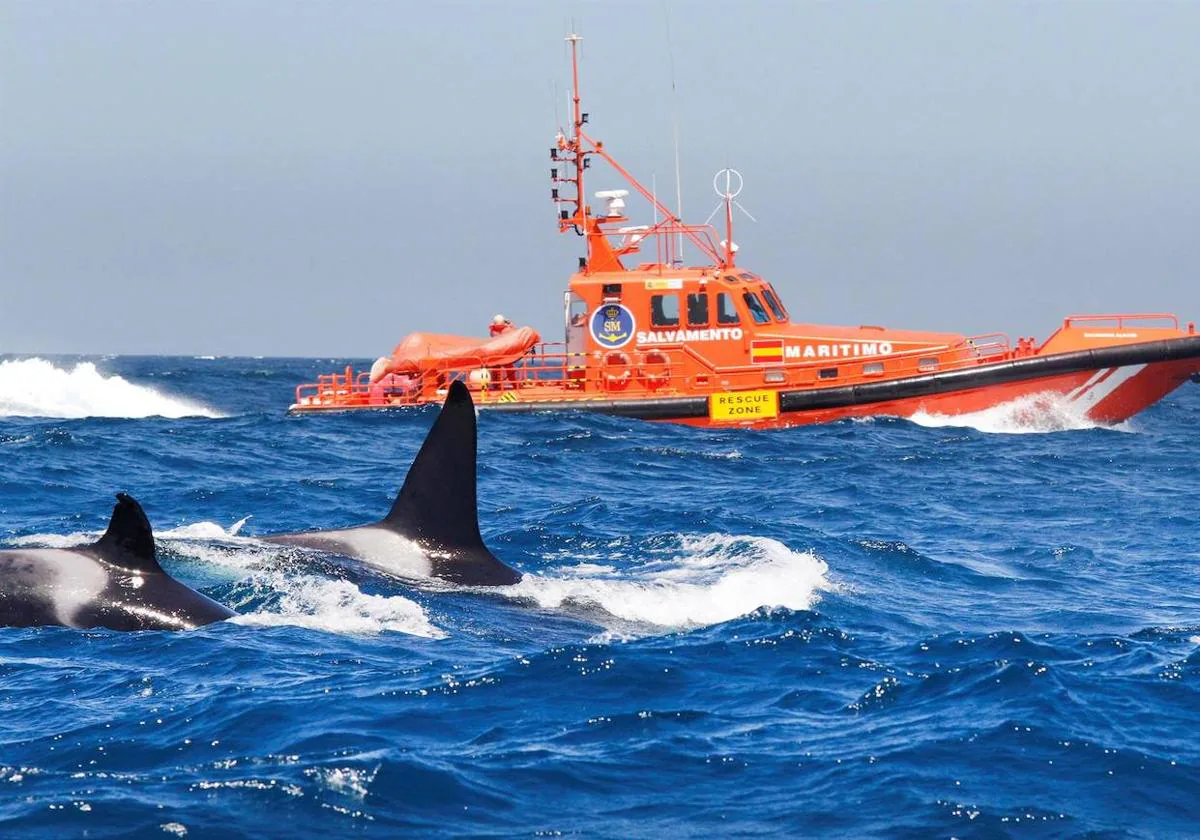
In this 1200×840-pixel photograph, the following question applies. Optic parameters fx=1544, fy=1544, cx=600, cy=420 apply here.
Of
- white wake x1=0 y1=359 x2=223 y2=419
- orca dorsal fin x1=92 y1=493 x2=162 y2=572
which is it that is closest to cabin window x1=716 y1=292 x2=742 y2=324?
white wake x1=0 y1=359 x2=223 y2=419

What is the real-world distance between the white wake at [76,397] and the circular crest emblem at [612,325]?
435 inches

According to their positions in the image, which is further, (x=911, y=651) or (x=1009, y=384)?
(x=1009, y=384)

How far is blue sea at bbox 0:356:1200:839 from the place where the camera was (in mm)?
6715

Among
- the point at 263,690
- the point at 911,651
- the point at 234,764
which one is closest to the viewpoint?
the point at 234,764

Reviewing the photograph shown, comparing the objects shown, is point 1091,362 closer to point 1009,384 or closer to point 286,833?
point 1009,384

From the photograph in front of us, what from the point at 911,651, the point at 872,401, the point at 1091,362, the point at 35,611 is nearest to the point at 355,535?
the point at 35,611

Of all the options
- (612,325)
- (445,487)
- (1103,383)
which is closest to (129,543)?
(445,487)

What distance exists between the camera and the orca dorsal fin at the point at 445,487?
1115cm

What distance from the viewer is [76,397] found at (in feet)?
142

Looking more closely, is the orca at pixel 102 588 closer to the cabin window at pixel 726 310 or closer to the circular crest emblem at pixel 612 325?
the circular crest emblem at pixel 612 325

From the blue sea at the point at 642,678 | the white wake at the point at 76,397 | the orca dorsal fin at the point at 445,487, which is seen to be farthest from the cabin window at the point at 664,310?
the orca dorsal fin at the point at 445,487

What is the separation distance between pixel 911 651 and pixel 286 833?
515cm

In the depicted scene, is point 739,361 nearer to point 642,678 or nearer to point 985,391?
point 985,391

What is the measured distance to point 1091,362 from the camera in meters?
27.7
